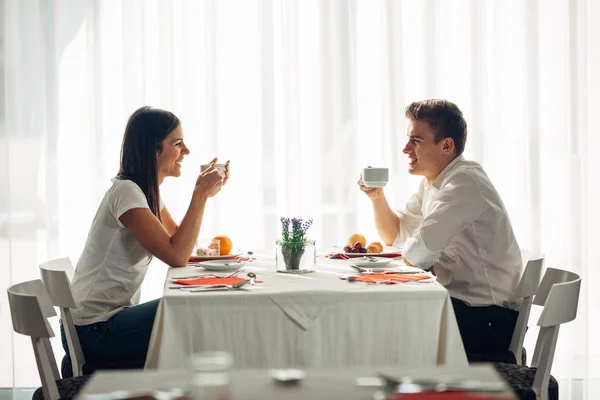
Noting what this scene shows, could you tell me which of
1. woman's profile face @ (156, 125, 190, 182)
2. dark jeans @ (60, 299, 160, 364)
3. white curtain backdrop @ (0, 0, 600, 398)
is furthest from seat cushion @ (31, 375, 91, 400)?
white curtain backdrop @ (0, 0, 600, 398)

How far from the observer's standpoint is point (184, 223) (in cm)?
239

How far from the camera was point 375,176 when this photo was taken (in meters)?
2.73

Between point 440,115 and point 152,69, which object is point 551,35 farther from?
point 152,69

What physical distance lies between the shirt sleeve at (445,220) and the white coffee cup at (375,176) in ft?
1.06

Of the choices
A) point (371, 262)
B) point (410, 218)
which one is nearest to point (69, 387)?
point (371, 262)

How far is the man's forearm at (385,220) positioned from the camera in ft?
9.74

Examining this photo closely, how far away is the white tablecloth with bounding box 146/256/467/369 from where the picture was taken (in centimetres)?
190

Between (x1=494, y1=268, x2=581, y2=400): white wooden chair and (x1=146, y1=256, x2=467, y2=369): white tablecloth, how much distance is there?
0.23 meters

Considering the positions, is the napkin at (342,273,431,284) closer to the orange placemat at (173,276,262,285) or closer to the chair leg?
the orange placemat at (173,276,262,285)

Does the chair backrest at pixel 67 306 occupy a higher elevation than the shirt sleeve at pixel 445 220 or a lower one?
lower

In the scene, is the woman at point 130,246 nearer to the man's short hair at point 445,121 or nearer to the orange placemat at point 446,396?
the man's short hair at point 445,121

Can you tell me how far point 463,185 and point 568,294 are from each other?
1.68ft

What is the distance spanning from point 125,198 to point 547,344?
1.23 m

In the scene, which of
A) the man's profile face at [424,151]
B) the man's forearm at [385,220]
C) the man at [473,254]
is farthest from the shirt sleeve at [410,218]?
the man at [473,254]
